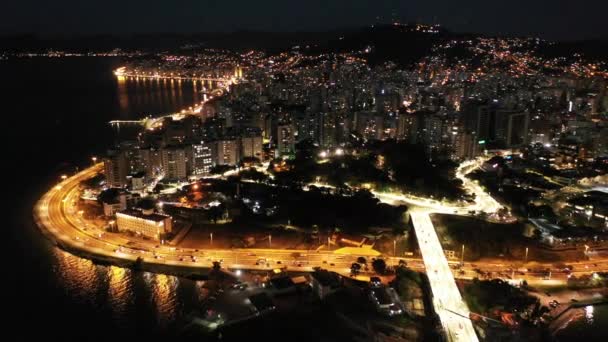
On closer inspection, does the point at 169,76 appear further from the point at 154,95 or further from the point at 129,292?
the point at 129,292

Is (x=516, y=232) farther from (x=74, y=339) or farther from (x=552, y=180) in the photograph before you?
(x=74, y=339)

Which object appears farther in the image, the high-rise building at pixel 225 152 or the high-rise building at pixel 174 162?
the high-rise building at pixel 225 152

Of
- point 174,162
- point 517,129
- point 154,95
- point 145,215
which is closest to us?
point 145,215

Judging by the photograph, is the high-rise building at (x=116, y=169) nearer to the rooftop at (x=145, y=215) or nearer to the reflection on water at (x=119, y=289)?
the rooftop at (x=145, y=215)

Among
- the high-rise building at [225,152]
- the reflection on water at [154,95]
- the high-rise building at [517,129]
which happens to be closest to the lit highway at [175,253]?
the high-rise building at [225,152]

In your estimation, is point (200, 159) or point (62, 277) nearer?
point (62, 277)

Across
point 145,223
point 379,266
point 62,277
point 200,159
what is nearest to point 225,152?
point 200,159

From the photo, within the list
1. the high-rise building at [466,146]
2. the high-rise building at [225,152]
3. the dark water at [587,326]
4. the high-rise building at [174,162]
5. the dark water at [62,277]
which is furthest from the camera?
the high-rise building at [466,146]

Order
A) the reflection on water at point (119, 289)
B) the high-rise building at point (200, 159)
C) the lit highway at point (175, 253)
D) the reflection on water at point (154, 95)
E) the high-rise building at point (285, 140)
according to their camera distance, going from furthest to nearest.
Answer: the reflection on water at point (154, 95) < the high-rise building at point (285, 140) < the high-rise building at point (200, 159) < the lit highway at point (175, 253) < the reflection on water at point (119, 289)
